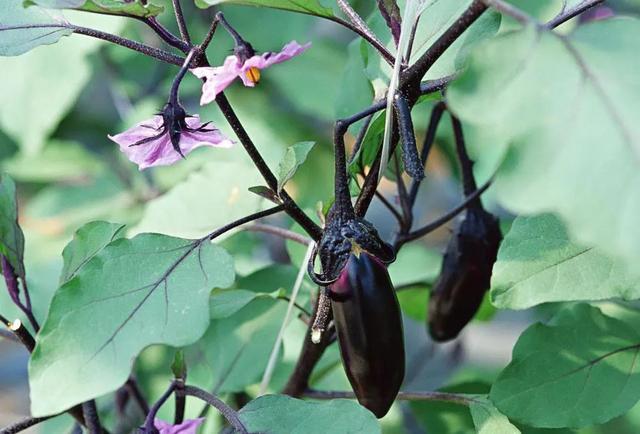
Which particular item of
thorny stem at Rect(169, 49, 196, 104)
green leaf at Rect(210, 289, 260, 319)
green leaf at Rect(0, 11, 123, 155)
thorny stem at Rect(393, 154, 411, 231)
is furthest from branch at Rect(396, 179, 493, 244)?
green leaf at Rect(0, 11, 123, 155)

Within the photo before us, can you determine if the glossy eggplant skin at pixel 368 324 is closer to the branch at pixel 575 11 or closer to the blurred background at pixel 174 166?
the branch at pixel 575 11

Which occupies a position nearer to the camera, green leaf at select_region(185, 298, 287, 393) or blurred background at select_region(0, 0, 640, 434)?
green leaf at select_region(185, 298, 287, 393)

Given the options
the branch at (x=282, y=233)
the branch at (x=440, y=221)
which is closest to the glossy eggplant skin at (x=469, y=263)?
the branch at (x=440, y=221)

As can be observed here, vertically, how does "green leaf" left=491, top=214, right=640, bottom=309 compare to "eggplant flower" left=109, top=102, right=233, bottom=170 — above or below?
below

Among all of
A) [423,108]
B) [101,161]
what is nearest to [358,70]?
[423,108]

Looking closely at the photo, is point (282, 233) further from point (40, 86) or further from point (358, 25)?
point (40, 86)

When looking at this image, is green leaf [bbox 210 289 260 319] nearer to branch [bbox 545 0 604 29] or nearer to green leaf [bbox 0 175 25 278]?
green leaf [bbox 0 175 25 278]
